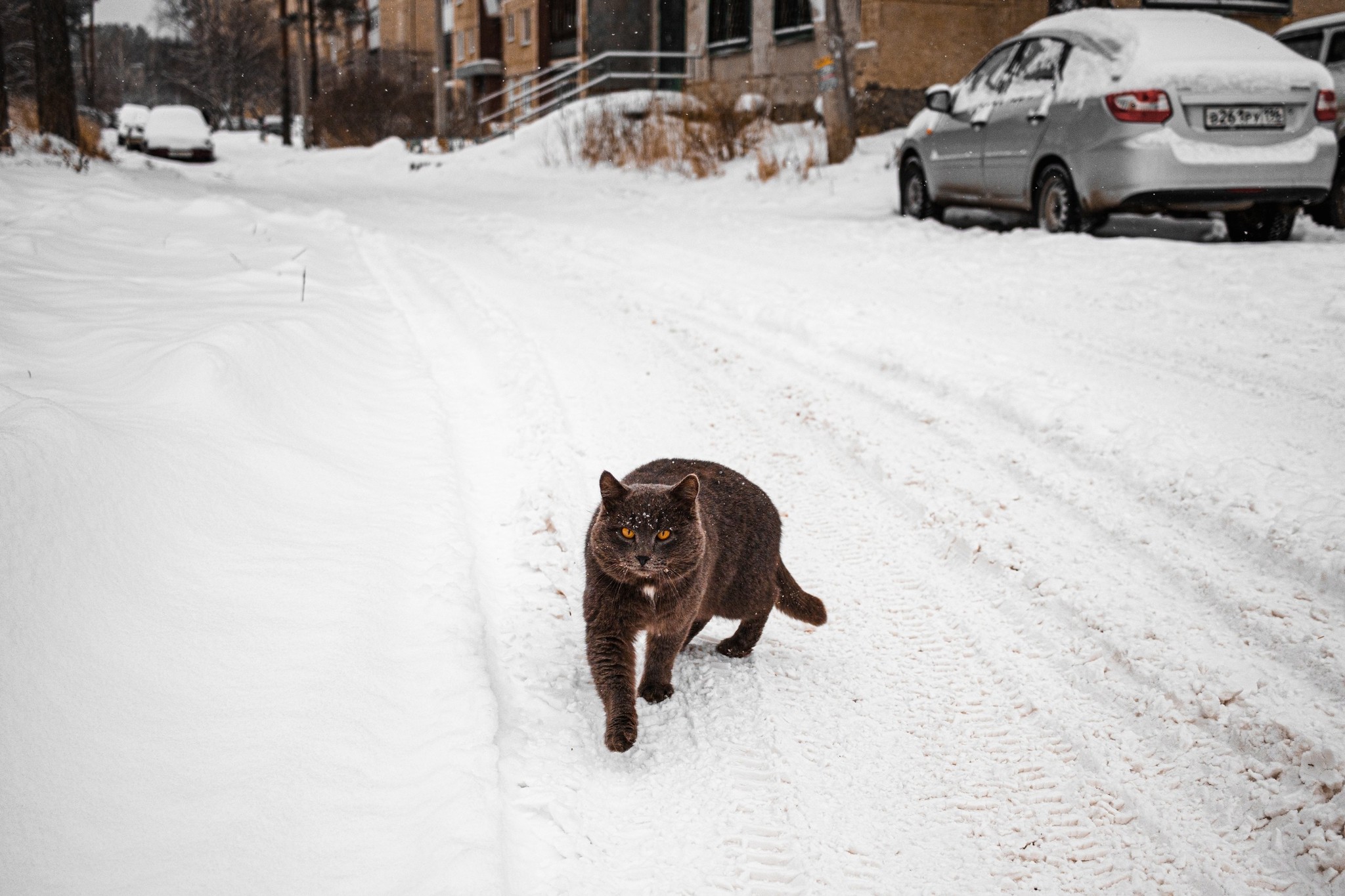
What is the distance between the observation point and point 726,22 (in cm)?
2714

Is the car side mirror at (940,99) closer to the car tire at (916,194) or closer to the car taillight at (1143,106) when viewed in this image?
the car tire at (916,194)

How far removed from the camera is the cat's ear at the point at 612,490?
8.84 feet

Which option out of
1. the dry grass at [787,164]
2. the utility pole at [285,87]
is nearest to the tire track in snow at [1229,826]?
the dry grass at [787,164]

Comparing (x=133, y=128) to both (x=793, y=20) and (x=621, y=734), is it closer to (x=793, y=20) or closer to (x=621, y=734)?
(x=793, y=20)

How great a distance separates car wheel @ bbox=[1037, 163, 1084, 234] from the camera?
9148 millimetres

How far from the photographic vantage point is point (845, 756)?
2494mm

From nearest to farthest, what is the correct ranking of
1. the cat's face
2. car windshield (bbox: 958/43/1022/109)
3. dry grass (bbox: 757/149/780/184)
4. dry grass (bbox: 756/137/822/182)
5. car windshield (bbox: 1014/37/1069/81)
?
the cat's face → car windshield (bbox: 1014/37/1069/81) → car windshield (bbox: 958/43/1022/109) → dry grass (bbox: 756/137/822/182) → dry grass (bbox: 757/149/780/184)

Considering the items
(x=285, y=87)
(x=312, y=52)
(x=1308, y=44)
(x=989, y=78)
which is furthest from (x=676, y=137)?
(x=312, y=52)

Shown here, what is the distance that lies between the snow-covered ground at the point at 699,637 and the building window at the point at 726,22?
23.2 metres

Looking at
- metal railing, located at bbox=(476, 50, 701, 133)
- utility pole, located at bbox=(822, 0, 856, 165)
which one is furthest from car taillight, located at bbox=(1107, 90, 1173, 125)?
metal railing, located at bbox=(476, 50, 701, 133)

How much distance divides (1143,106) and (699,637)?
7.63 meters

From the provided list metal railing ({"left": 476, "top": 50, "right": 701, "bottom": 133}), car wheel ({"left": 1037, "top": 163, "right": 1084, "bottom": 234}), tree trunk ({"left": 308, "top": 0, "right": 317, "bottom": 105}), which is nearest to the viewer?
car wheel ({"left": 1037, "top": 163, "right": 1084, "bottom": 234})

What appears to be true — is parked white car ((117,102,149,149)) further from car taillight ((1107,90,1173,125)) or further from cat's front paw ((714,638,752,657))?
cat's front paw ((714,638,752,657))

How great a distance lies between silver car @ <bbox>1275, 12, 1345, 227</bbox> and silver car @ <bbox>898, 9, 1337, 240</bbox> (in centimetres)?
89
